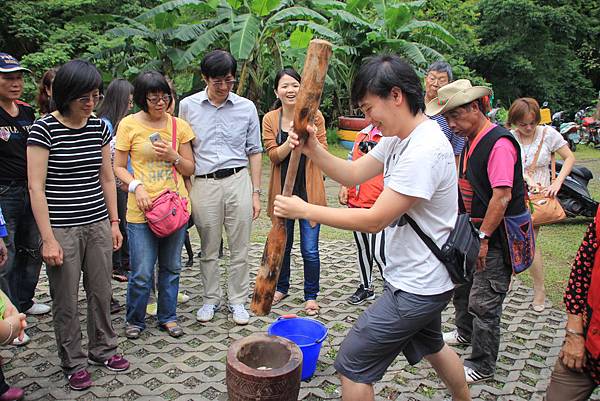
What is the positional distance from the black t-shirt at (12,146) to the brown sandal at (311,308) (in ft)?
8.44

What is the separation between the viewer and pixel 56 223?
3258mm

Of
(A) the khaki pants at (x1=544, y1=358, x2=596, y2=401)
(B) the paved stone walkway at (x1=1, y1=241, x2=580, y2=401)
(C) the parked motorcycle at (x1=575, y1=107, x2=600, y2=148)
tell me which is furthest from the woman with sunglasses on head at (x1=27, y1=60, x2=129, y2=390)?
(C) the parked motorcycle at (x1=575, y1=107, x2=600, y2=148)

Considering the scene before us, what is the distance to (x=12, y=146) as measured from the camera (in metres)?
3.72

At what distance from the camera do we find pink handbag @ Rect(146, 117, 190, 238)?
3830 mm

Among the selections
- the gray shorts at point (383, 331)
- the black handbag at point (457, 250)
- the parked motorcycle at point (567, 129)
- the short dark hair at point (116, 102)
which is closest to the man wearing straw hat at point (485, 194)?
the black handbag at point (457, 250)

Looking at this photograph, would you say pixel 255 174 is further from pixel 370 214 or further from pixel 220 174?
pixel 370 214

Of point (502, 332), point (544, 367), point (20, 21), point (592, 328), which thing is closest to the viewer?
point (592, 328)

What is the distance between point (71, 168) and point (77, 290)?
0.82m

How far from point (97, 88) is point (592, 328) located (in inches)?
121

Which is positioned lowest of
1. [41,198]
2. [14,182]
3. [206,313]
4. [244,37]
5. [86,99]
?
[206,313]

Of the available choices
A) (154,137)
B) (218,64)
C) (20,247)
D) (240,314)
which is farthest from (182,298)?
(218,64)

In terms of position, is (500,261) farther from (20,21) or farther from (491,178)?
(20,21)

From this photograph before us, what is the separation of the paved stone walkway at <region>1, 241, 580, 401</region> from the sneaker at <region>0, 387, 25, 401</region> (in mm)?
75

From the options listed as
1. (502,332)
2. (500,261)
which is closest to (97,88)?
(500,261)
